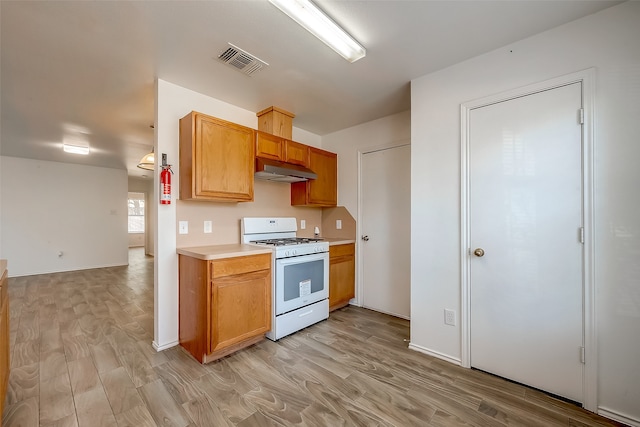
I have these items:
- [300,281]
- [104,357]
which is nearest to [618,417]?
[300,281]

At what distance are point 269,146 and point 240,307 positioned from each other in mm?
1731

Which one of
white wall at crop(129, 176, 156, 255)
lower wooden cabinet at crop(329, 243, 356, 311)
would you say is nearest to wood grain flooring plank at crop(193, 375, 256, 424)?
lower wooden cabinet at crop(329, 243, 356, 311)

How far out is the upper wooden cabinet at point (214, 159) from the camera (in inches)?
92.0

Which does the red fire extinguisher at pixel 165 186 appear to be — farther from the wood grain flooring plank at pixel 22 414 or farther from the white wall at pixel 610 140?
the white wall at pixel 610 140

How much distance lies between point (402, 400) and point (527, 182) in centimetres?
180

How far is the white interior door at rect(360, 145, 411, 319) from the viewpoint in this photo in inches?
125

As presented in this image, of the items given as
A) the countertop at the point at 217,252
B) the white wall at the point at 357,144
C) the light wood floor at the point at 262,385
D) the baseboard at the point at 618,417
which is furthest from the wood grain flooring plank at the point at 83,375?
the baseboard at the point at 618,417

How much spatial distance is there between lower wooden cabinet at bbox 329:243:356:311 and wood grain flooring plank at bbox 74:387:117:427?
7.19 feet

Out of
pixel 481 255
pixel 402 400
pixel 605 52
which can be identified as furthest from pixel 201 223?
pixel 605 52

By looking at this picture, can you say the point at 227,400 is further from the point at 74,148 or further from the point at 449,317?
the point at 74,148

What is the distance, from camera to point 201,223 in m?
2.72

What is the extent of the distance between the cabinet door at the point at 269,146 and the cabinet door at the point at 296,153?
0.22 feet

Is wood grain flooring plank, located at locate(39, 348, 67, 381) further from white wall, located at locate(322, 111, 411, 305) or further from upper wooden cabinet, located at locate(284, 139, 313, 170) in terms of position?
white wall, located at locate(322, 111, 411, 305)

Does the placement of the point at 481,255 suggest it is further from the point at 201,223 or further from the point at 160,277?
the point at 160,277
